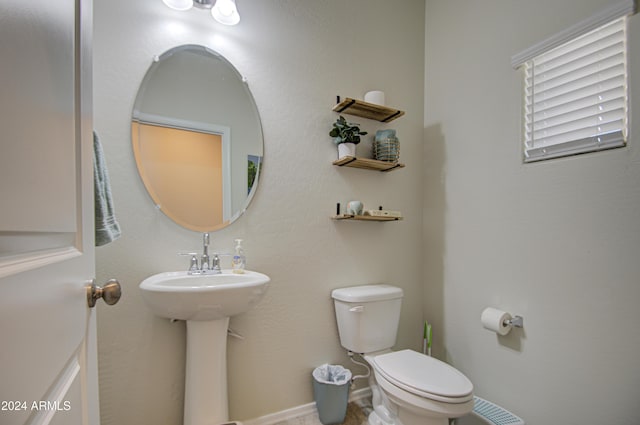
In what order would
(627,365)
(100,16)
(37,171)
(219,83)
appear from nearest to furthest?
(37,171), (627,365), (100,16), (219,83)

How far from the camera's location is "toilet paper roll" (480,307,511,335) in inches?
56.7

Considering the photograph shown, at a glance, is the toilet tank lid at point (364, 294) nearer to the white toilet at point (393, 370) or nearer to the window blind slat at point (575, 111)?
the white toilet at point (393, 370)

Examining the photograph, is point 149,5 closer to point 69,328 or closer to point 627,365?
point 69,328

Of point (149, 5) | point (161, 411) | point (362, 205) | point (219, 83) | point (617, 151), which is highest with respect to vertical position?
point (149, 5)

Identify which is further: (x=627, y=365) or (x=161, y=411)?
(x=161, y=411)

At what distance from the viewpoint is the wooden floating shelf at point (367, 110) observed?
1693 millimetres

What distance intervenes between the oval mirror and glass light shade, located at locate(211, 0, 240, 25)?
0.16 meters

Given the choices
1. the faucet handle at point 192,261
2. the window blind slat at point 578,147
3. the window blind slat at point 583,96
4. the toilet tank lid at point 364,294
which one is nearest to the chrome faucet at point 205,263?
the faucet handle at point 192,261

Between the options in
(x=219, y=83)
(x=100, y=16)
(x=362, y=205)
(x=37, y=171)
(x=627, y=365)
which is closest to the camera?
(x=37, y=171)

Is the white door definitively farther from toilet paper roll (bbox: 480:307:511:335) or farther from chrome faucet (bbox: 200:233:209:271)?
toilet paper roll (bbox: 480:307:511:335)

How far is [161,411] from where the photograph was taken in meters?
1.32

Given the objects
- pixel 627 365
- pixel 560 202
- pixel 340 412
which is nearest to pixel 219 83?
pixel 560 202

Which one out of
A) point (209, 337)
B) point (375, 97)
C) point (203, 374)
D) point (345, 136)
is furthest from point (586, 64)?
point (203, 374)

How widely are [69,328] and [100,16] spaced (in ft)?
4.57
